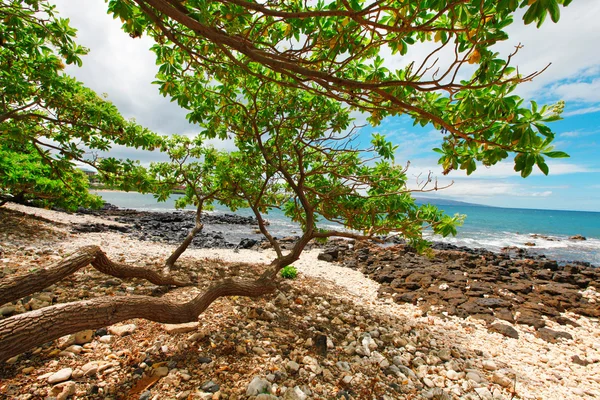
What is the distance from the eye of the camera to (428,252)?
218 inches

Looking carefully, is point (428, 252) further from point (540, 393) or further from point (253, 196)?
point (253, 196)

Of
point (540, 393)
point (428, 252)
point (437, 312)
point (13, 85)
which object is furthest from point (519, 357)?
point (13, 85)

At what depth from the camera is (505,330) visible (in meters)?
6.32

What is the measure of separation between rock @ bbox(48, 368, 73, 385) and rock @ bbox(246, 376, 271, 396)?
5.95 feet

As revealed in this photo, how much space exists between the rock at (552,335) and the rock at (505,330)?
0.54 metres

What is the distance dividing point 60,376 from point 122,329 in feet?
3.13

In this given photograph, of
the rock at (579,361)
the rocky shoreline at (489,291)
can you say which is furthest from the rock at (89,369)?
the rock at (579,361)

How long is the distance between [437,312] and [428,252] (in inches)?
112

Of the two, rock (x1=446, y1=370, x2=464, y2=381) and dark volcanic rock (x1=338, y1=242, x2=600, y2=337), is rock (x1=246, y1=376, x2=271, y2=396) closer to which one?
rock (x1=446, y1=370, x2=464, y2=381)

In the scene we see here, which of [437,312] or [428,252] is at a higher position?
[428,252]

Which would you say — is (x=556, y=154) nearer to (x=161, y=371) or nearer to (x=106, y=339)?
(x=161, y=371)

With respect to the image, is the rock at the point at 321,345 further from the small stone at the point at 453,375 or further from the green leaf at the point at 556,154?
the green leaf at the point at 556,154

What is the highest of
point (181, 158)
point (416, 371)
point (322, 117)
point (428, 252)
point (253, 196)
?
point (322, 117)

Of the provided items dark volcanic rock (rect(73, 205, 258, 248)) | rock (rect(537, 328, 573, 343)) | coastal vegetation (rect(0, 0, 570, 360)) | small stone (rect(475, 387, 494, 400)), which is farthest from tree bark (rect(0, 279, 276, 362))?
dark volcanic rock (rect(73, 205, 258, 248))
